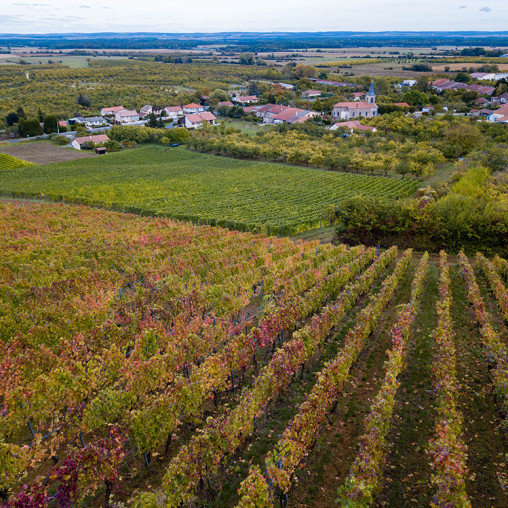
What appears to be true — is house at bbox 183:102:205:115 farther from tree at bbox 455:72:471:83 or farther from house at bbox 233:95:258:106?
tree at bbox 455:72:471:83

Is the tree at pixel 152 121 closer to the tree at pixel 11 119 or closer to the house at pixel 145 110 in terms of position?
the house at pixel 145 110

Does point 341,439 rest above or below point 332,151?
above

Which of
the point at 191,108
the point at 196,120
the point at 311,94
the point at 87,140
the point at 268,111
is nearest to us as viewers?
the point at 87,140

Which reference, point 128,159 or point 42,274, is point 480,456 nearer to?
point 42,274

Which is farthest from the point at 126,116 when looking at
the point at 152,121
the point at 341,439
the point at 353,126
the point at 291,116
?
the point at 341,439

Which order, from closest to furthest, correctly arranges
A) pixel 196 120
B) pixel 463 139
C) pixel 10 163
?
pixel 463 139
pixel 10 163
pixel 196 120

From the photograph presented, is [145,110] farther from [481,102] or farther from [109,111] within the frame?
[481,102]
